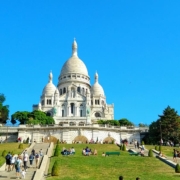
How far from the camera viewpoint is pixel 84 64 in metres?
121

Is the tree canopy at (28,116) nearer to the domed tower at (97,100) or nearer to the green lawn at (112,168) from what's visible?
the domed tower at (97,100)

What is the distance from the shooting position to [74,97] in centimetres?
10319

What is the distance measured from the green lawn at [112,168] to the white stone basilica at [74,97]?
6118 centimetres

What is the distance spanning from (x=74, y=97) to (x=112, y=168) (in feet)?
253

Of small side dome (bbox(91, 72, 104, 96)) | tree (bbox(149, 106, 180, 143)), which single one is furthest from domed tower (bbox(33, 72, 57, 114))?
tree (bbox(149, 106, 180, 143))

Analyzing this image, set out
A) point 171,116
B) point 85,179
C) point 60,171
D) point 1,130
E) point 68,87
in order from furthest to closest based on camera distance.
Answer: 1. point 68,87
2. point 1,130
3. point 171,116
4. point 60,171
5. point 85,179

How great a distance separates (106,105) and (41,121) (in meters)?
34.4

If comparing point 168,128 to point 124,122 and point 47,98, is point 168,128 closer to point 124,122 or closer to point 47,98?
point 124,122

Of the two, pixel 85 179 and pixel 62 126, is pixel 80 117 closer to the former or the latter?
pixel 62 126

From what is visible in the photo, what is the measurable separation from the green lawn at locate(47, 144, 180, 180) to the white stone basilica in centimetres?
6118

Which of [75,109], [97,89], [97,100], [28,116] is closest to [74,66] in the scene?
[97,89]

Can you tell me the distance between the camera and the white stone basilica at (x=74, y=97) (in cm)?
9979

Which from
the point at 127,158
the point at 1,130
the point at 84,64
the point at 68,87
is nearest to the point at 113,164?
the point at 127,158

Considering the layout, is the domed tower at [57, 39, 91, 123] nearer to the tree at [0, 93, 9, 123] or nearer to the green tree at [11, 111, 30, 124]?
the green tree at [11, 111, 30, 124]
